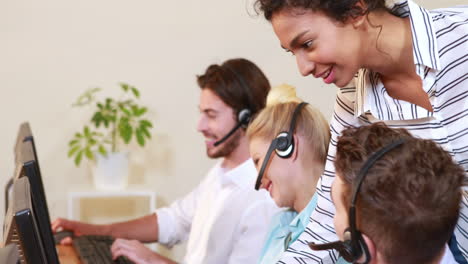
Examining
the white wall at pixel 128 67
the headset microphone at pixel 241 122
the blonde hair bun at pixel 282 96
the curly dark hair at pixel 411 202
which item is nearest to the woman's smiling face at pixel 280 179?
the blonde hair bun at pixel 282 96

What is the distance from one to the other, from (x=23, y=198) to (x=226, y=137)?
1.36m

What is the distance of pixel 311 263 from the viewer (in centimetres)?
134

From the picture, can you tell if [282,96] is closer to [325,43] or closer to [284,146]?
[284,146]

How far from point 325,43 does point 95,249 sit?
117 centimetres

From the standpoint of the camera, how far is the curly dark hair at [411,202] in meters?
0.94

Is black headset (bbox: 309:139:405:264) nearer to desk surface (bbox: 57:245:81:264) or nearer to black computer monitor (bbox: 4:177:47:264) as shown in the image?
black computer monitor (bbox: 4:177:47:264)

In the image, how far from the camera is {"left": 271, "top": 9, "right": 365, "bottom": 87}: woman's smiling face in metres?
1.17

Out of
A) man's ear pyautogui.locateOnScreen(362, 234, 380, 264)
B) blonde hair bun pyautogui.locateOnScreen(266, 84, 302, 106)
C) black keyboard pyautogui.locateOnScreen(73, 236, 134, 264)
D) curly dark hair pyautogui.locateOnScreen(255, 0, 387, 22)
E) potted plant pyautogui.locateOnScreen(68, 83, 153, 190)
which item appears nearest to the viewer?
man's ear pyautogui.locateOnScreen(362, 234, 380, 264)

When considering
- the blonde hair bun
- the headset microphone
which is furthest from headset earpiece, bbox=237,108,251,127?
the blonde hair bun

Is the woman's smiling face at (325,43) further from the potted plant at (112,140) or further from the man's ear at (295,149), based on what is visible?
the potted plant at (112,140)

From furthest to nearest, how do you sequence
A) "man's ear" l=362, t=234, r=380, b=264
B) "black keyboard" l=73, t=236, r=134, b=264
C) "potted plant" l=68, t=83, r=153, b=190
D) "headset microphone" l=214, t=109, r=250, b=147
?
"potted plant" l=68, t=83, r=153, b=190, "headset microphone" l=214, t=109, r=250, b=147, "black keyboard" l=73, t=236, r=134, b=264, "man's ear" l=362, t=234, r=380, b=264

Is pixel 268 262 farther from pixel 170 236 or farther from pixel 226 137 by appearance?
pixel 170 236

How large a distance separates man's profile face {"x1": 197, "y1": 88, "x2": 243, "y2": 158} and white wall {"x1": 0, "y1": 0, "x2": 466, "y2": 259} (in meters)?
1.03

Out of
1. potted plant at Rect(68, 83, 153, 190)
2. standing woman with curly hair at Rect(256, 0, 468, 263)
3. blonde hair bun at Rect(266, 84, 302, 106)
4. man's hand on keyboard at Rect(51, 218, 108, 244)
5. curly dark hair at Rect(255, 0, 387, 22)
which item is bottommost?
man's hand on keyboard at Rect(51, 218, 108, 244)
